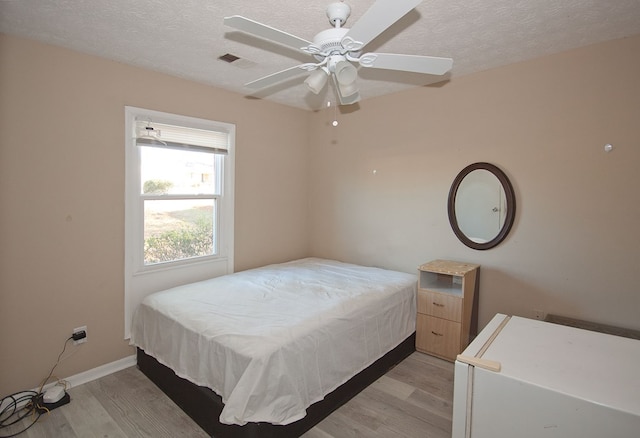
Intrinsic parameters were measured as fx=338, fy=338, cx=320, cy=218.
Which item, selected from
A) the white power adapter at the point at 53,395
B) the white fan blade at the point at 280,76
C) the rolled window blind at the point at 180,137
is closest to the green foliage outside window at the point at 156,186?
the rolled window blind at the point at 180,137

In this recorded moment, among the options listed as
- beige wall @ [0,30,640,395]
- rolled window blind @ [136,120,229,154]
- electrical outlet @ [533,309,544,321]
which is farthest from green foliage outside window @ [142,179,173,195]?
electrical outlet @ [533,309,544,321]

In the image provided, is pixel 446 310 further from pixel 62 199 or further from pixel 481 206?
pixel 62 199

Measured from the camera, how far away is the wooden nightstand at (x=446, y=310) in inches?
112

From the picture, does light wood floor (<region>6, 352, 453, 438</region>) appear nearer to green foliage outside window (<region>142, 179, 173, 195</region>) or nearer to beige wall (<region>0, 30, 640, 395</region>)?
beige wall (<region>0, 30, 640, 395</region>)

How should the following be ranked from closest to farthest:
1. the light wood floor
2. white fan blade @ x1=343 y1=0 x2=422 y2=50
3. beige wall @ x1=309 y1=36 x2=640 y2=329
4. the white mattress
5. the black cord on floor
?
1. white fan blade @ x1=343 y1=0 x2=422 y2=50
2. the white mattress
3. the light wood floor
4. the black cord on floor
5. beige wall @ x1=309 y1=36 x2=640 y2=329

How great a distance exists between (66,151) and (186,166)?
96 cm

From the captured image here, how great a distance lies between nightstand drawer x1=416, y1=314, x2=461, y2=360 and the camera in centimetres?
286

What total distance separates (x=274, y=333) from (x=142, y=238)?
167cm

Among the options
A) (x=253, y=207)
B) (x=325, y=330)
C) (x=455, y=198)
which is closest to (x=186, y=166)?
(x=253, y=207)

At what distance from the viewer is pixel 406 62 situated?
5.76 ft

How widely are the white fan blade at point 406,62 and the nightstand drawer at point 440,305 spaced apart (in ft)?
6.15

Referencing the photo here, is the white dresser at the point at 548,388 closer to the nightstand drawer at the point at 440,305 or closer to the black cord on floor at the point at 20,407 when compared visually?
the nightstand drawer at the point at 440,305

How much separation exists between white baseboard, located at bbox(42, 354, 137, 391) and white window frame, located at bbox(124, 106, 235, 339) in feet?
0.70

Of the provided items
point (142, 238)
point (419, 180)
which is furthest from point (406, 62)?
point (142, 238)
